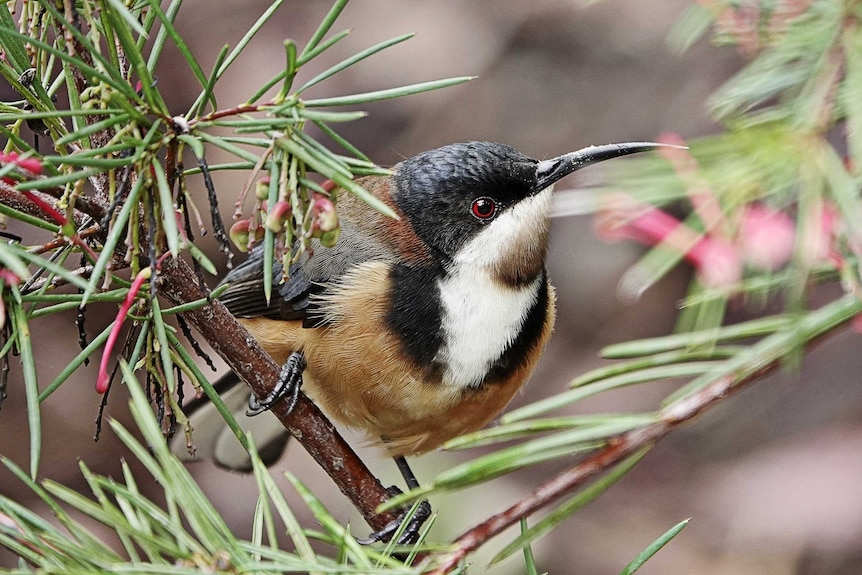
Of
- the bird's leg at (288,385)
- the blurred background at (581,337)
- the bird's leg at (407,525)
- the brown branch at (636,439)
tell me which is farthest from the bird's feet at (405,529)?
the blurred background at (581,337)

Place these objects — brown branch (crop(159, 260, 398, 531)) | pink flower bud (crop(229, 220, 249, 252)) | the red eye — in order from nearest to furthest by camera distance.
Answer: pink flower bud (crop(229, 220, 249, 252)), brown branch (crop(159, 260, 398, 531)), the red eye

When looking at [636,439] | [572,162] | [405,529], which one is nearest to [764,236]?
[636,439]

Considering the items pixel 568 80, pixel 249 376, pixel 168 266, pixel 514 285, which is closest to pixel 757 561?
pixel 514 285

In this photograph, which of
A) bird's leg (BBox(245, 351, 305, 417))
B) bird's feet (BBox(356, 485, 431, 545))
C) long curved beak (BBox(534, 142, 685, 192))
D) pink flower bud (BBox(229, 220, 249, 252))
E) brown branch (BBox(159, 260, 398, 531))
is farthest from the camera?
long curved beak (BBox(534, 142, 685, 192))

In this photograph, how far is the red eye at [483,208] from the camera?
265cm

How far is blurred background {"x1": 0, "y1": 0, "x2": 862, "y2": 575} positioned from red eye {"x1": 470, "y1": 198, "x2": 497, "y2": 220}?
1.90 m

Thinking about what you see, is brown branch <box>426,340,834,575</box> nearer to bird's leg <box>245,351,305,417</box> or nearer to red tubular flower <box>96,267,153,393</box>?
red tubular flower <box>96,267,153,393</box>

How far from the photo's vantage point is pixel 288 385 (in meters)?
2.19

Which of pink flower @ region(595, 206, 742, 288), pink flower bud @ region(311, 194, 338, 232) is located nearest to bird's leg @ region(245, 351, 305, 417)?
pink flower bud @ region(311, 194, 338, 232)

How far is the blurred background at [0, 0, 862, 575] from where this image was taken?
14.6ft

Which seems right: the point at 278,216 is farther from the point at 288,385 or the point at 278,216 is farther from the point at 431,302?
the point at 431,302

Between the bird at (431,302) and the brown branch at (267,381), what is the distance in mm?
379

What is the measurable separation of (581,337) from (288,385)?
131 inches

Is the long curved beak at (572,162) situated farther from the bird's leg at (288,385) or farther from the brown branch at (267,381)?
the brown branch at (267,381)
